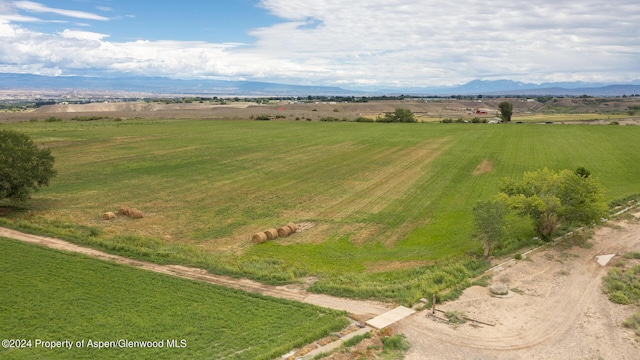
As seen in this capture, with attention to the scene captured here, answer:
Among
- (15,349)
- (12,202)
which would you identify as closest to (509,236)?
(15,349)

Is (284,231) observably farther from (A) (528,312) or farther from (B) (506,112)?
(B) (506,112)

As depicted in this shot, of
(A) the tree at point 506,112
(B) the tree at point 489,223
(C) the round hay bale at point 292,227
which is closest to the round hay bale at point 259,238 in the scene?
(C) the round hay bale at point 292,227

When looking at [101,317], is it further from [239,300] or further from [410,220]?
[410,220]

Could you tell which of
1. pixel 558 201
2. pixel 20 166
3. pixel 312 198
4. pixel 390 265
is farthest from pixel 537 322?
pixel 20 166

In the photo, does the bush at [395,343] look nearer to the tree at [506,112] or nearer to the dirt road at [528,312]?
the dirt road at [528,312]

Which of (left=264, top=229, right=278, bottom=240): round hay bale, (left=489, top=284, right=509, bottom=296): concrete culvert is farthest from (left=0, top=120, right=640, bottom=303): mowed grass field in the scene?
(left=489, top=284, right=509, bottom=296): concrete culvert

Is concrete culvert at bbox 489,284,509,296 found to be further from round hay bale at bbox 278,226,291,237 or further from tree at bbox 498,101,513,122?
tree at bbox 498,101,513,122
